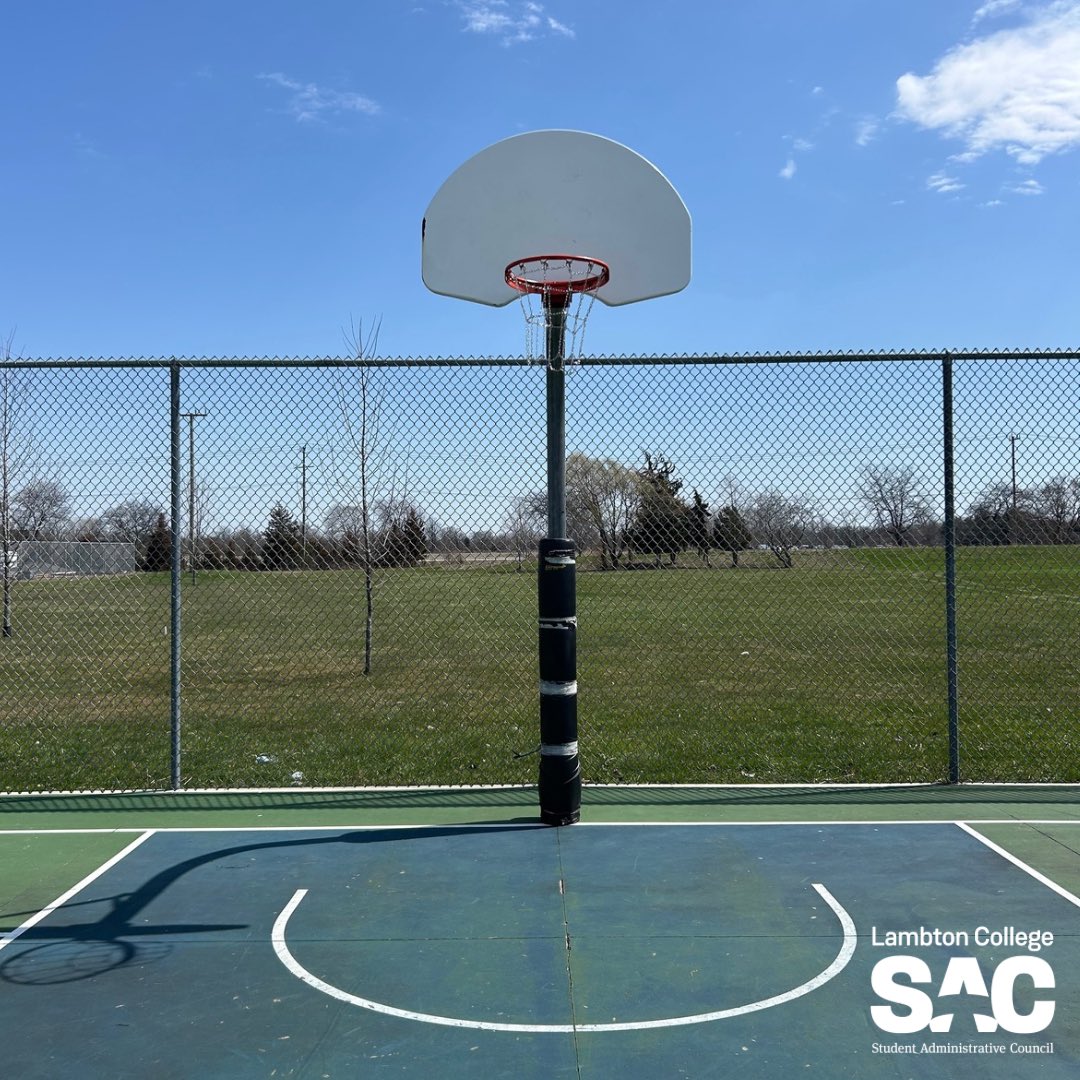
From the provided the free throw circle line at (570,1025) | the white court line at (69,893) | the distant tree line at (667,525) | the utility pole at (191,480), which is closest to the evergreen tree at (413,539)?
the distant tree line at (667,525)

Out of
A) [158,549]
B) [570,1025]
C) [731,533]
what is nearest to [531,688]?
[731,533]

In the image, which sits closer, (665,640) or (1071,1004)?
(1071,1004)

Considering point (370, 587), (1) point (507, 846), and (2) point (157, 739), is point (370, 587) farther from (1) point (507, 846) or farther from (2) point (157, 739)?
(1) point (507, 846)

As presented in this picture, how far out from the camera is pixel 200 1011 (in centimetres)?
395

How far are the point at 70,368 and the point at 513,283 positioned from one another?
316cm

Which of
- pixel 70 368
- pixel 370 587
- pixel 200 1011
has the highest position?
pixel 70 368

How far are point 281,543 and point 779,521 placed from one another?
4243 mm

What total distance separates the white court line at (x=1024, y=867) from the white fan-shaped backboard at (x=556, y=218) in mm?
3808

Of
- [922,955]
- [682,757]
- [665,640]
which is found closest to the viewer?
[922,955]

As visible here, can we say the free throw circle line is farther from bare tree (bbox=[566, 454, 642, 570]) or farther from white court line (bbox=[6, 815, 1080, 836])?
bare tree (bbox=[566, 454, 642, 570])

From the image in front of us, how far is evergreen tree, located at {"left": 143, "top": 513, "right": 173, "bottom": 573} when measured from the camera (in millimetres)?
9797

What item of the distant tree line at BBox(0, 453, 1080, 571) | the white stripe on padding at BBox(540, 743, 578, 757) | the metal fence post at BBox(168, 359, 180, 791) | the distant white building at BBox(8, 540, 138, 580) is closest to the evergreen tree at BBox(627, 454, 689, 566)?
the distant tree line at BBox(0, 453, 1080, 571)

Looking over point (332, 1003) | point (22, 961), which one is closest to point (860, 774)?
point (332, 1003)

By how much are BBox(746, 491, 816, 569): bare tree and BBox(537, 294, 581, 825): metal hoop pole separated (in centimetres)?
261
